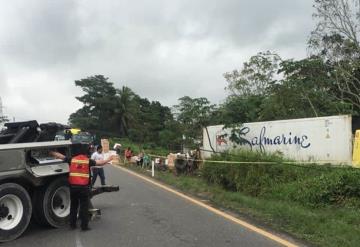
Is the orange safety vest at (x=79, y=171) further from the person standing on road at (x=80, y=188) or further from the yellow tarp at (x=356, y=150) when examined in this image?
the yellow tarp at (x=356, y=150)

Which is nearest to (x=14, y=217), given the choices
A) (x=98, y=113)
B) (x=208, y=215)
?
(x=208, y=215)

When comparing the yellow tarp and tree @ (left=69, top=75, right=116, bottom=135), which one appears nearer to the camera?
the yellow tarp

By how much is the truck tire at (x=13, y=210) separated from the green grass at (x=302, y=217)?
14.4 feet

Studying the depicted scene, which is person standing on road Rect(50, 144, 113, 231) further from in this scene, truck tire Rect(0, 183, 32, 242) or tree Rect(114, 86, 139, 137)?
tree Rect(114, 86, 139, 137)

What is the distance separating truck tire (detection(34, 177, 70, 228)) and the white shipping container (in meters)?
8.87

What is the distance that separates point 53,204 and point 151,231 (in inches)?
80.0

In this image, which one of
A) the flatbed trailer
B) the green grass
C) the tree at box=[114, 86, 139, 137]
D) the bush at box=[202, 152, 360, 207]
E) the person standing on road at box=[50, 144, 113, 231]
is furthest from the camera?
the tree at box=[114, 86, 139, 137]

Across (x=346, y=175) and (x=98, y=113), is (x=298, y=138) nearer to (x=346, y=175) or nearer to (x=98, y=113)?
(x=346, y=175)

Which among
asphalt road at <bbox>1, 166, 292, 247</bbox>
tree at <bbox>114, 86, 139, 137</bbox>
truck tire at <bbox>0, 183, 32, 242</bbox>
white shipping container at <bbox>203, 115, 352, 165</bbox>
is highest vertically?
tree at <bbox>114, 86, 139, 137</bbox>

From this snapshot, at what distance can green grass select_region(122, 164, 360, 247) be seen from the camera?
8.31m

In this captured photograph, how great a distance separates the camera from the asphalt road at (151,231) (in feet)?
26.6

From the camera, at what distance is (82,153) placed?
955 centimetres

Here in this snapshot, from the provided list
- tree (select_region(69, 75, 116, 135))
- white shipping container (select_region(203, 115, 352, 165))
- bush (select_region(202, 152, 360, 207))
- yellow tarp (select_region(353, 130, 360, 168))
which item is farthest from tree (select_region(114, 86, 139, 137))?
yellow tarp (select_region(353, 130, 360, 168))

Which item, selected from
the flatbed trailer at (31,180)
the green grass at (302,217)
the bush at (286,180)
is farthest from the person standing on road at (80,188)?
the bush at (286,180)
